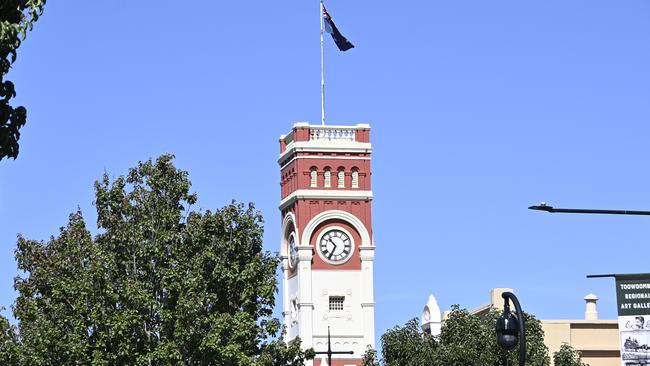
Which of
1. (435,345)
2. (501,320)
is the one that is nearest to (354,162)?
(435,345)

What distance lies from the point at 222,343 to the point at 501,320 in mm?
27992

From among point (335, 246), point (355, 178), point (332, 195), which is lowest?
point (335, 246)

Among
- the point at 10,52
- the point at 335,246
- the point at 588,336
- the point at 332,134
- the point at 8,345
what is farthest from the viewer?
the point at 332,134

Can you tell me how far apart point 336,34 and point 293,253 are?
15.4 metres

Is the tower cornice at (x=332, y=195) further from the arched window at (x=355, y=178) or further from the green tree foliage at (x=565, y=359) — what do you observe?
the green tree foliage at (x=565, y=359)

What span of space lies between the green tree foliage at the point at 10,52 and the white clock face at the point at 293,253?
80544 millimetres

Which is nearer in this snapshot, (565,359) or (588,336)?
(565,359)

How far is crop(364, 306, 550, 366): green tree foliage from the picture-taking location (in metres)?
61.4

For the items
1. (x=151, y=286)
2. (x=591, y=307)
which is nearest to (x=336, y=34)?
(x=591, y=307)

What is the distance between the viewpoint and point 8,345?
2092 inches

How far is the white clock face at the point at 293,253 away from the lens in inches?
4102

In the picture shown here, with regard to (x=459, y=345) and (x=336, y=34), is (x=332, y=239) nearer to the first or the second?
(x=336, y=34)

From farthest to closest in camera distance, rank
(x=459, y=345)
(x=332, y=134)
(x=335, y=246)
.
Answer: (x=332, y=134) → (x=335, y=246) → (x=459, y=345)

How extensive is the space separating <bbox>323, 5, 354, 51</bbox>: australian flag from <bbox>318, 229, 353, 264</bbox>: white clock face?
1281cm
